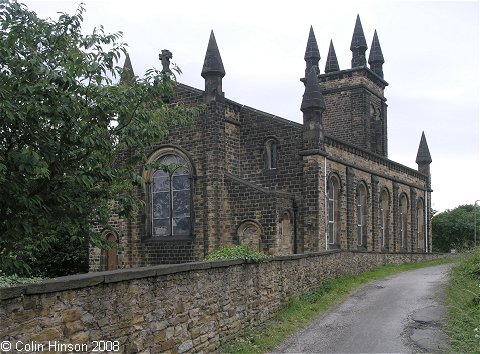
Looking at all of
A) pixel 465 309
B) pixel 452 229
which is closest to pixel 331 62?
pixel 452 229

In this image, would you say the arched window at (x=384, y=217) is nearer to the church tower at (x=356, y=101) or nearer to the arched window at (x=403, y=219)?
the arched window at (x=403, y=219)

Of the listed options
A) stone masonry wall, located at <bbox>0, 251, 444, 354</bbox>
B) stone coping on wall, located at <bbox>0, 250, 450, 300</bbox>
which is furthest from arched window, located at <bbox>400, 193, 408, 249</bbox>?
stone coping on wall, located at <bbox>0, 250, 450, 300</bbox>

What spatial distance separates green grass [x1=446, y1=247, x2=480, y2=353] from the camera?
9992 millimetres

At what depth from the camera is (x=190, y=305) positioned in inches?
377

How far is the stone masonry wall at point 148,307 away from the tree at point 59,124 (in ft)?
5.60

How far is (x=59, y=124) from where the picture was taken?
332 inches

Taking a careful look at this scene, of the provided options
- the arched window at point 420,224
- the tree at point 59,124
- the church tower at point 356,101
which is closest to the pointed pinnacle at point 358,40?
the church tower at point 356,101

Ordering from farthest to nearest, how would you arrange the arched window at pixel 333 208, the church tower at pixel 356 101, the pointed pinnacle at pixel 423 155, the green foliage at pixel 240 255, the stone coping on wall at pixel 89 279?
the pointed pinnacle at pixel 423 155 → the church tower at pixel 356 101 → the arched window at pixel 333 208 → the green foliage at pixel 240 255 → the stone coping on wall at pixel 89 279

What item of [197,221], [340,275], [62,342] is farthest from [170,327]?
[197,221]

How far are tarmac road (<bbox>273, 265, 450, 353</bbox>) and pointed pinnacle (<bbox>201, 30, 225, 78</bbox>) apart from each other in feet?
36.0

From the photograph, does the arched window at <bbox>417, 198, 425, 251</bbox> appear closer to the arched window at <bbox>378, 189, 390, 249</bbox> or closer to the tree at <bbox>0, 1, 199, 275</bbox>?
the arched window at <bbox>378, 189, 390, 249</bbox>

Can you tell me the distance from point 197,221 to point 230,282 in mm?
11915

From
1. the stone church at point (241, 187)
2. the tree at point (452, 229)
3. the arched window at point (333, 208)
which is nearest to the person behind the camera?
the stone church at point (241, 187)

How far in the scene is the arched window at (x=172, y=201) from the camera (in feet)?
78.8
